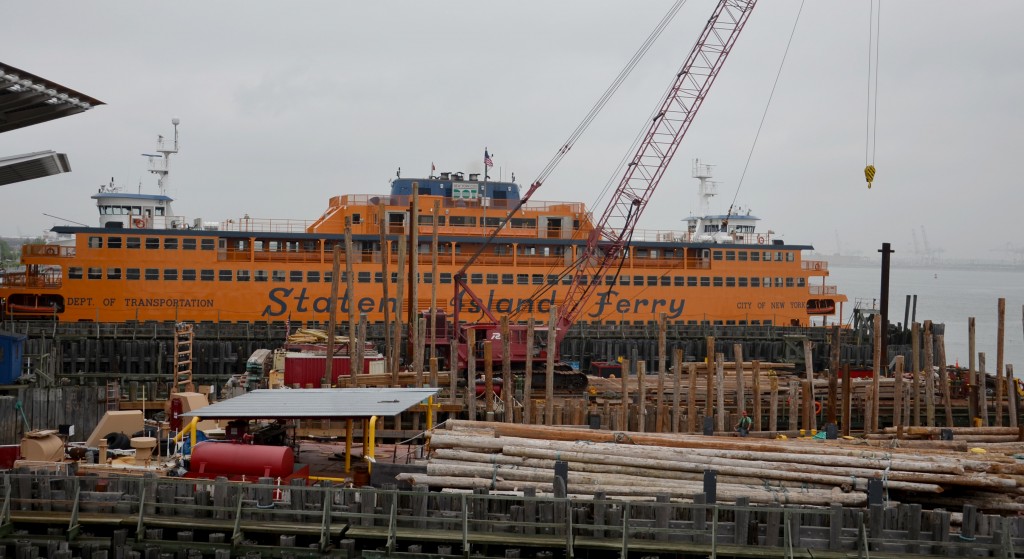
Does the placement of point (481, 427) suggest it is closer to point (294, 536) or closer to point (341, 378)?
point (294, 536)

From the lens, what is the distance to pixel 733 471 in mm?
14414

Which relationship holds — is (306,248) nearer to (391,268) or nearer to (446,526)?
(391,268)

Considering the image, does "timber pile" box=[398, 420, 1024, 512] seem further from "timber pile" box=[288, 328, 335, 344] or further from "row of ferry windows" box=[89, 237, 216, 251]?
"row of ferry windows" box=[89, 237, 216, 251]

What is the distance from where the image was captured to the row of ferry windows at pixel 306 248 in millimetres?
47906

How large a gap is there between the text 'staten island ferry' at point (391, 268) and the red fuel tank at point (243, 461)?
3016cm

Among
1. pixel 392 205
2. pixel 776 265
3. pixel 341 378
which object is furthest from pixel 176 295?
pixel 776 265

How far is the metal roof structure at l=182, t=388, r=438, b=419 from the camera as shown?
14.8 meters

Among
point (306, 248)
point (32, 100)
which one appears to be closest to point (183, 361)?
point (32, 100)

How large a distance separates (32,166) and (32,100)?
3.92 meters

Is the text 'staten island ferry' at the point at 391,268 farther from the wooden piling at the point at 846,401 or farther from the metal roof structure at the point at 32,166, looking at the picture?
the wooden piling at the point at 846,401

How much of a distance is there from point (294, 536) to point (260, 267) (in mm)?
37842

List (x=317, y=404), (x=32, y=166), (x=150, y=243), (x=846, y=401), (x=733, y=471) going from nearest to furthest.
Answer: (x=733, y=471)
(x=317, y=404)
(x=846, y=401)
(x=32, y=166)
(x=150, y=243)

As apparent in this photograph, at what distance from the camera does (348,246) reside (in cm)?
2714

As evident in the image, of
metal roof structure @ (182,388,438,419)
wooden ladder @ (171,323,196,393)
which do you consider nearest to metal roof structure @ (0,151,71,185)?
wooden ladder @ (171,323,196,393)
